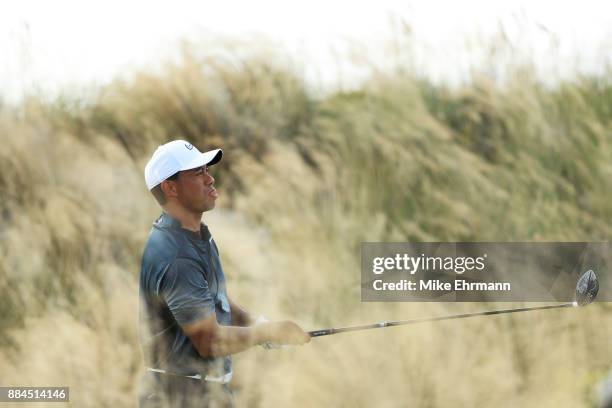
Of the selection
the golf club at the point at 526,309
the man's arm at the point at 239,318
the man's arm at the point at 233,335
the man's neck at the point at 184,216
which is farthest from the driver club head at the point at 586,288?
the man's neck at the point at 184,216

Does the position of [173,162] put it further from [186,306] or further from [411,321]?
[411,321]

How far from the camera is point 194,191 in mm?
3828

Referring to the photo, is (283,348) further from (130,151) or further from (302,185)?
(130,151)

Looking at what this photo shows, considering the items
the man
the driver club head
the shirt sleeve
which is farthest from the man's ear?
→ the driver club head

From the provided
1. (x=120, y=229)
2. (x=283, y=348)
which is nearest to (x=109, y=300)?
(x=120, y=229)

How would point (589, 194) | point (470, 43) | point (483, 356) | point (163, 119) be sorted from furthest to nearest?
point (163, 119) → point (470, 43) → point (589, 194) → point (483, 356)

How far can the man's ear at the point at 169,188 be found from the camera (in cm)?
382

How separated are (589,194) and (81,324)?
7.75 ft

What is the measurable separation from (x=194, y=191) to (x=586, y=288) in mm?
1726

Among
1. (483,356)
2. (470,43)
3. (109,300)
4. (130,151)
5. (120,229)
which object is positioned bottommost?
(483,356)

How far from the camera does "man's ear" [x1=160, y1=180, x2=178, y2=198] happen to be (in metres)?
3.82

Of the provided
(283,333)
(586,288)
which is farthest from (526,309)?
(283,333)

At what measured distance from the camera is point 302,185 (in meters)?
5.40

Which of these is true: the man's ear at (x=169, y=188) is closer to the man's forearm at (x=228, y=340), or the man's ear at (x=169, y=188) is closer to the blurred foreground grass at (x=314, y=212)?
the man's forearm at (x=228, y=340)
